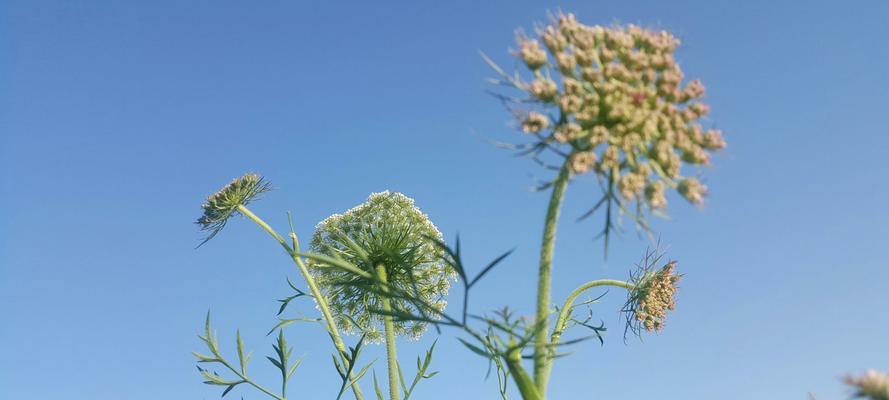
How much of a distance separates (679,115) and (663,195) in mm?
582

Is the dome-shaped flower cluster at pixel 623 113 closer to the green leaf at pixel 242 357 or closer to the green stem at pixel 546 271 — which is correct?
the green stem at pixel 546 271

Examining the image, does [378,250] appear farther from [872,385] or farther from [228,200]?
[872,385]

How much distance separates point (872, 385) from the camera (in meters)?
3.13

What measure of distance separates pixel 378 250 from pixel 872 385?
7958 millimetres

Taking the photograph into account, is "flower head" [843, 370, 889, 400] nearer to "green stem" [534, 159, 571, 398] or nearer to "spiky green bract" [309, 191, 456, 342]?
"green stem" [534, 159, 571, 398]

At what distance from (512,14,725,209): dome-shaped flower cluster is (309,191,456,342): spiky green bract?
5623 mm

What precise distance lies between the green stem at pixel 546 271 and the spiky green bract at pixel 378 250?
5659mm

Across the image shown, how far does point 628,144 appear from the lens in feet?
15.8

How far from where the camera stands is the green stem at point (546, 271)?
4.72 metres

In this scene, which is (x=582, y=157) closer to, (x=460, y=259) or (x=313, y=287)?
(x=460, y=259)

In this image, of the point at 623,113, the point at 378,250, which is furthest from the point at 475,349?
the point at 378,250

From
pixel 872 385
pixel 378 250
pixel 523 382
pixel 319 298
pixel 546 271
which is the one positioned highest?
pixel 378 250

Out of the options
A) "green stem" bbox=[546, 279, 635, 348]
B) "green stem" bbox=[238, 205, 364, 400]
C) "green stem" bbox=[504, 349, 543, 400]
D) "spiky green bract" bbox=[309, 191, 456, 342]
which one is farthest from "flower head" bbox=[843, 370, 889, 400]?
"spiky green bract" bbox=[309, 191, 456, 342]

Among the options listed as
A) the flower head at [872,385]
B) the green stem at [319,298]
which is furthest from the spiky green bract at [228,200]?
the flower head at [872,385]
